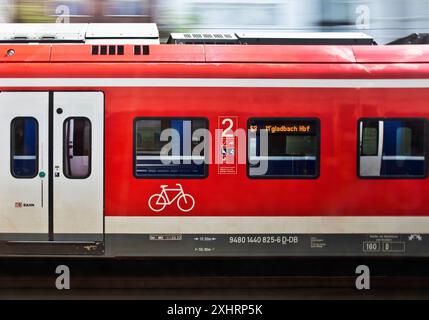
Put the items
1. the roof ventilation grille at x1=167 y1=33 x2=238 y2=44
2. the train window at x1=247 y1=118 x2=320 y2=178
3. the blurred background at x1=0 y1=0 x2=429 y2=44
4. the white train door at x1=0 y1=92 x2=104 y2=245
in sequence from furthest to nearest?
the blurred background at x1=0 y1=0 x2=429 y2=44 → the roof ventilation grille at x1=167 y1=33 x2=238 y2=44 → the train window at x1=247 y1=118 x2=320 y2=178 → the white train door at x1=0 y1=92 x2=104 y2=245

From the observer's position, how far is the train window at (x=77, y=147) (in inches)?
260

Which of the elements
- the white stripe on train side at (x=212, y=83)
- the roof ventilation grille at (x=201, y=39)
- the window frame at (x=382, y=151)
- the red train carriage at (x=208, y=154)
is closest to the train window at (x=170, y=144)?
the red train carriage at (x=208, y=154)

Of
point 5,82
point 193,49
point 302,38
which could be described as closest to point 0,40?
point 5,82

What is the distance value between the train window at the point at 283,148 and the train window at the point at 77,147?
172cm

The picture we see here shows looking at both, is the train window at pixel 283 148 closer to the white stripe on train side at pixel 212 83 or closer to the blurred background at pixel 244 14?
the white stripe on train side at pixel 212 83

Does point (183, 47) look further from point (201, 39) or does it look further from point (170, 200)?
point (170, 200)

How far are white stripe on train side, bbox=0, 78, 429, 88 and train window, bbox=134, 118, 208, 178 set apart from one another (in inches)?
15.4

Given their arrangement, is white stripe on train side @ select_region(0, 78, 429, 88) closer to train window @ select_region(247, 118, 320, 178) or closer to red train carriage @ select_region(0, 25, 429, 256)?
red train carriage @ select_region(0, 25, 429, 256)

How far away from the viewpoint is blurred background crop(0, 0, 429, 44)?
1048cm

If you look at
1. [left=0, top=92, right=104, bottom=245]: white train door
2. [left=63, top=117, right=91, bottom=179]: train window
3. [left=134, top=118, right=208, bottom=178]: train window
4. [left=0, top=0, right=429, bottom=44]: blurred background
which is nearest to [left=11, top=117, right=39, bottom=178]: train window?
[left=0, top=92, right=104, bottom=245]: white train door

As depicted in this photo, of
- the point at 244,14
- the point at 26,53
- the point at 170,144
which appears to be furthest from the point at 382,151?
the point at 244,14

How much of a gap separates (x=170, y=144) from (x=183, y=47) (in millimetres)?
1095
